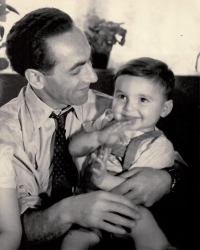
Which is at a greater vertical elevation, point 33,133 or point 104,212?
point 33,133

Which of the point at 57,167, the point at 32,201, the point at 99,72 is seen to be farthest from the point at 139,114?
the point at 32,201

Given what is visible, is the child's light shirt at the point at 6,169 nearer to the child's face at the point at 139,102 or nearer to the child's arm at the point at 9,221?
the child's arm at the point at 9,221

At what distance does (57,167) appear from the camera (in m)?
1.06

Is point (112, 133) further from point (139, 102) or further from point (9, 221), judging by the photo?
point (9, 221)

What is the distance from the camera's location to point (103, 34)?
1.04 metres

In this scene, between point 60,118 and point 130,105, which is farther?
point 60,118

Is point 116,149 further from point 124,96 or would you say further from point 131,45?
point 131,45

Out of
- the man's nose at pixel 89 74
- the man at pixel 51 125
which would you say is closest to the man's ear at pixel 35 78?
the man at pixel 51 125

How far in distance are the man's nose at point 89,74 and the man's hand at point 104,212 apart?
Answer: 340 mm

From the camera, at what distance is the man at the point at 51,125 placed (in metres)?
0.96

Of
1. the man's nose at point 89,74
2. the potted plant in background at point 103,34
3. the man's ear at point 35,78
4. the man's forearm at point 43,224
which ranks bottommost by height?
the man's forearm at point 43,224

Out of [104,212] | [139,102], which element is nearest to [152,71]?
[139,102]

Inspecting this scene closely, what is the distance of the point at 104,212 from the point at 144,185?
0.14 metres

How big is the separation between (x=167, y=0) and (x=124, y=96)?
33 centimetres
